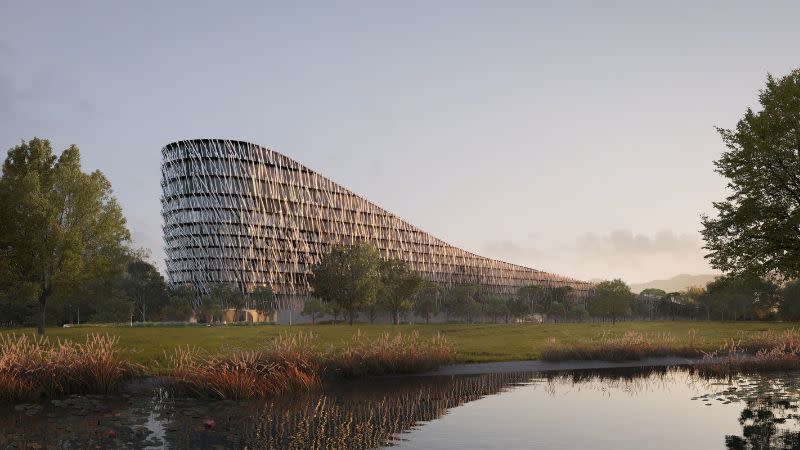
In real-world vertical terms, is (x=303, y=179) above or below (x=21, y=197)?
above

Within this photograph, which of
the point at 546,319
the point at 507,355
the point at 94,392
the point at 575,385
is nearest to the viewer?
the point at 94,392

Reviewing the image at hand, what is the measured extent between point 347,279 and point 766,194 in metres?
54.4

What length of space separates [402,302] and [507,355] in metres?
61.2

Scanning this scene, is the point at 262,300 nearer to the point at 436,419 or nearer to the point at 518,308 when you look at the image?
the point at 518,308

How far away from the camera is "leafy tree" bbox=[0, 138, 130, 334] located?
41375 mm

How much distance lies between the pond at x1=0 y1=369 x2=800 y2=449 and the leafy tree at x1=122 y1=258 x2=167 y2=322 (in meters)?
99.8

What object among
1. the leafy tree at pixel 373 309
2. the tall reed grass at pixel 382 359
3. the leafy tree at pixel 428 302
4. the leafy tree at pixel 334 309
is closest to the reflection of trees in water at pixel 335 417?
the tall reed grass at pixel 382 359

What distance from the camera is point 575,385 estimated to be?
24844 millimetres

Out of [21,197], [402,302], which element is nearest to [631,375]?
[21,197]

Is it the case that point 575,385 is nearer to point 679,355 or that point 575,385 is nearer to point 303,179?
point 679,355

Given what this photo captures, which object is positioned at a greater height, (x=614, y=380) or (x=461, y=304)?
(x=461, y=304)

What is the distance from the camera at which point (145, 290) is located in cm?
12006

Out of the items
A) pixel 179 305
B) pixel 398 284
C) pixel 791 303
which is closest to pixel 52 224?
pixel 398 284

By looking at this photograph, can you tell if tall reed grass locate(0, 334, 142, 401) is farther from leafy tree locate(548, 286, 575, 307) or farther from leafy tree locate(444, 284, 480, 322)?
leafy tree locate(548, 286, 575, 307)
